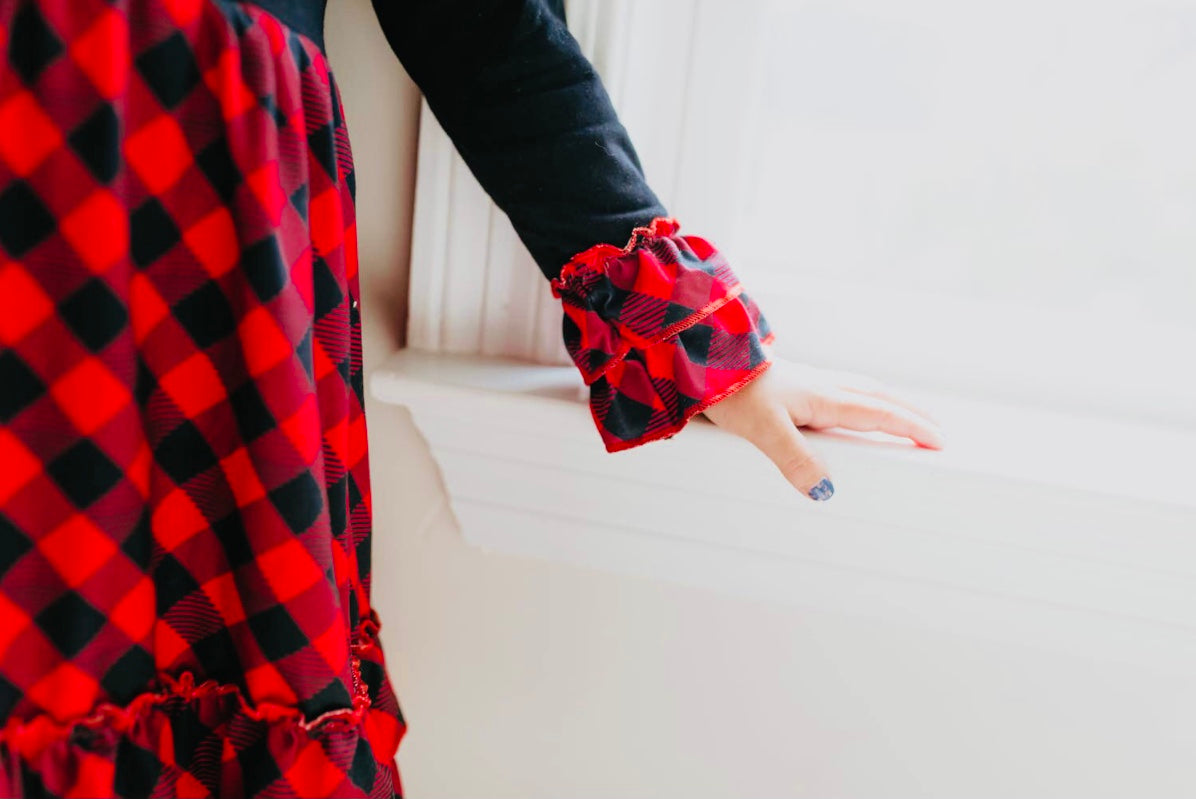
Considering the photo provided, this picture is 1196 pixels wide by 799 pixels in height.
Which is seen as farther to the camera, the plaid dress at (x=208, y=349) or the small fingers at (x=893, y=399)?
the small fingers at (x=893, y=399)

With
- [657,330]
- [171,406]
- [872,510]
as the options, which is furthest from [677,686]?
[171,406]

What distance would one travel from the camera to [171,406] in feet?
1.72

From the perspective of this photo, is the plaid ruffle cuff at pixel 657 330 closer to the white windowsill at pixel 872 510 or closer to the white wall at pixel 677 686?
the white windowsill at pixel 872 510

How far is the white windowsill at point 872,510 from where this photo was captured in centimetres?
69

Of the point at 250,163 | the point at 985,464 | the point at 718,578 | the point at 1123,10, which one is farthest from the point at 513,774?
the point at 1123,10

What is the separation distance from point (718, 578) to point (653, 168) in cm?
37

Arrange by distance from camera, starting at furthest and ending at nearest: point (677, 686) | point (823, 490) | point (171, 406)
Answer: point (677, 686) < point (823, 490) < point (171, 406)

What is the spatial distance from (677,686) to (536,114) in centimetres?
55

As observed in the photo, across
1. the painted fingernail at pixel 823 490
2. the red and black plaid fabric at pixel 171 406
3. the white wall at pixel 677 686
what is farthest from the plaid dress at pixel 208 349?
the white wall at pixel 677 686

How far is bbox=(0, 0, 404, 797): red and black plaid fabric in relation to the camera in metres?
0.47

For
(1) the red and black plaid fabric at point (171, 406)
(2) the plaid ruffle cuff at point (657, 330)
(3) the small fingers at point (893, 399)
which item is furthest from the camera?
(3) the small fingers at point (893, 399)

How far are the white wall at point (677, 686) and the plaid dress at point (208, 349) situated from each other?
0.21m

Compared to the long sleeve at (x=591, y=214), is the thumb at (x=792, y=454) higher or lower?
lower

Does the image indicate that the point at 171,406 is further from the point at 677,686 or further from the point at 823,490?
the point at 677,686
